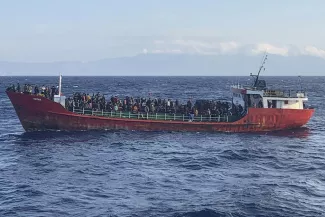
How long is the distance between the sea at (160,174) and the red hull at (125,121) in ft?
3.16

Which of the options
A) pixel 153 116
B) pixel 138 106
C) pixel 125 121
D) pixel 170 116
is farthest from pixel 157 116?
pixel 125 121

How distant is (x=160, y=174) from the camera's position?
26516mm

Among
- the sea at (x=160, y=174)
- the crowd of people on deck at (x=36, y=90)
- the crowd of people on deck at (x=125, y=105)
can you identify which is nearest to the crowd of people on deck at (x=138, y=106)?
the crowd of people on deck at (x=125, y=105)

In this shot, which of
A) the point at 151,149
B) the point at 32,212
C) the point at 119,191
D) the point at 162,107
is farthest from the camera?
the point at 162,107

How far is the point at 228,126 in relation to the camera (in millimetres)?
42656

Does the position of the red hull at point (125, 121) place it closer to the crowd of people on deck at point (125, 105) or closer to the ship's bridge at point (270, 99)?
the ship's bridge at point (270, 99)

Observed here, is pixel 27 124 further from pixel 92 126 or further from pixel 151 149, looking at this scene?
pixel 151 149

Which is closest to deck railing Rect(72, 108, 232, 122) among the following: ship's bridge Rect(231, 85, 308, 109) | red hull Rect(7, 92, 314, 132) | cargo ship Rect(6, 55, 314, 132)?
cargo ship Rect(6, 55, 314, 132)

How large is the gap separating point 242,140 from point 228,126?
3898mm

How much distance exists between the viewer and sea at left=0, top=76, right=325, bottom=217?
20.3 metres

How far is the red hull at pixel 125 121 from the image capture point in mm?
39438

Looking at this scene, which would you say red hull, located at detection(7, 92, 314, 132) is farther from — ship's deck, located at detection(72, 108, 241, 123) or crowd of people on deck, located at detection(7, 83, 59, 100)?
crowd of people on deck, located at detection(7, 83, 59, 100)

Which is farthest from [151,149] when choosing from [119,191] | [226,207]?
[226,207]

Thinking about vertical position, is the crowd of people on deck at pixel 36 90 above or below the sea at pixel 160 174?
above
